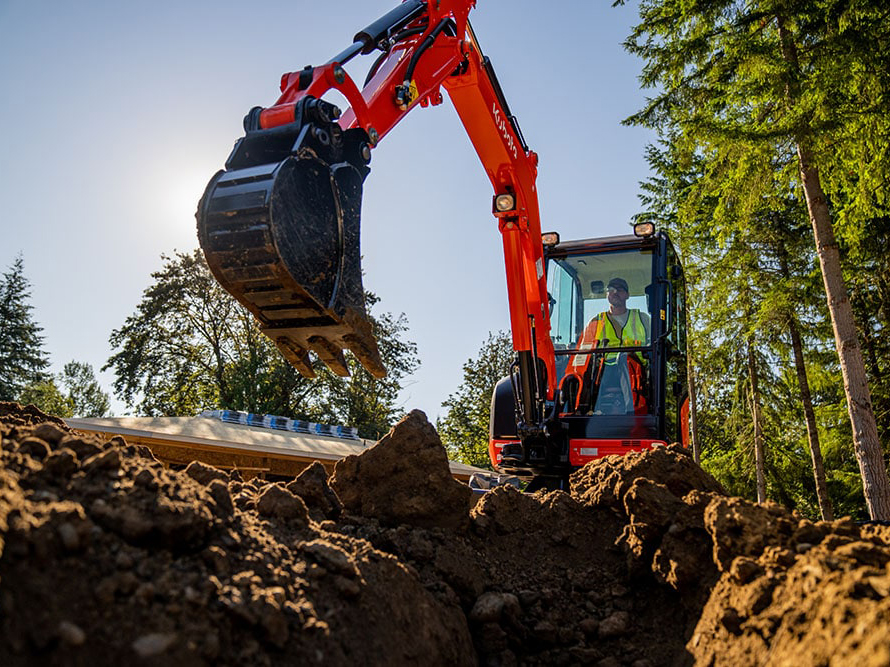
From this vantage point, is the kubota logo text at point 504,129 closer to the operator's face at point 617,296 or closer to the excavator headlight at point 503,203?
the excavator headlight at point 503,203

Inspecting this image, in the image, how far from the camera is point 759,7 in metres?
8.77

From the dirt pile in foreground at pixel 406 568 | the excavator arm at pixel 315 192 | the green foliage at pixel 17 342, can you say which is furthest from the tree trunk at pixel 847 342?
the green foliage at pixel 17 342

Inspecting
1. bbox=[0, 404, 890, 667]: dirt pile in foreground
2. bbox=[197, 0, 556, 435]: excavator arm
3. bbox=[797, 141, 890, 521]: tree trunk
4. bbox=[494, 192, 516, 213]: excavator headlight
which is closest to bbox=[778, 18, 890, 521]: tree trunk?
bbox=[797, 141, 890, 521]: tree trunk

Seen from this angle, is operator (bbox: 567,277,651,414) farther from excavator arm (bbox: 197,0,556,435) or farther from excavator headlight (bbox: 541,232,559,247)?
excavator arm (bbox: 197,0,556,435)

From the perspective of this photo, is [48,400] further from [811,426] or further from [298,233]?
[298,233]

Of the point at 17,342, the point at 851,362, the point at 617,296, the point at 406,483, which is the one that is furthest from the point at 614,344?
the point at 17,342

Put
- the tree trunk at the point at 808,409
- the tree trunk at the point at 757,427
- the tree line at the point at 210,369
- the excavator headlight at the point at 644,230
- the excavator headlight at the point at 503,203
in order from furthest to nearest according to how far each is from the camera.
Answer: the tree line at the point at 210,369
the tree trunk at the point at 757,427
the tree trunk at the point at 808,409
the excavator headlight at the point at 644,230
the excavator headlight at the point at 503,203

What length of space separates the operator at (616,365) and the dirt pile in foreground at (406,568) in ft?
8.98

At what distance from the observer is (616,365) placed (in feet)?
22.1

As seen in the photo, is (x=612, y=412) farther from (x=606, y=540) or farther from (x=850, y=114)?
(x=850, y=114)

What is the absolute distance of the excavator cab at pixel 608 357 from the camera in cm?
642

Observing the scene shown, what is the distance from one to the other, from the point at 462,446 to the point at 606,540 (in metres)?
29.4

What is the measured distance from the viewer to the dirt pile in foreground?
1802mm

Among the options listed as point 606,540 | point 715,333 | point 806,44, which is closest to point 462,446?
point 715,333
